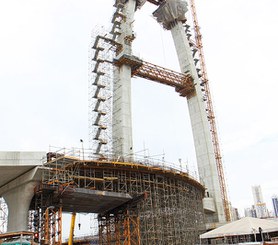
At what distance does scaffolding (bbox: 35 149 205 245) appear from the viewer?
27422mm

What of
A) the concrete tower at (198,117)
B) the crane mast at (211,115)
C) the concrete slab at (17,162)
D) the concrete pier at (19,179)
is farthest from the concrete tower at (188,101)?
the concrete slab at (17,162)

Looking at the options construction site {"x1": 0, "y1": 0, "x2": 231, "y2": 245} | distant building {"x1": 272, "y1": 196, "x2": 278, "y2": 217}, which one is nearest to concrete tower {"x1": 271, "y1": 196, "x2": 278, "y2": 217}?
distant building {"x1": 272, "y1": 196, "x2": 278, "y2": 217}

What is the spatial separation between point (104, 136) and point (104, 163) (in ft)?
46.4

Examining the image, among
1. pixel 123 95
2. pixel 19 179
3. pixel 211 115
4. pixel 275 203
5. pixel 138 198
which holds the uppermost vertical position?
pixel 211 115

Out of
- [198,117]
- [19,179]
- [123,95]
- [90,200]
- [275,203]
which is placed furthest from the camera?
[275,203]

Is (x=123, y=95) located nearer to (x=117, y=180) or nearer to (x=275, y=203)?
(x=117, y=180)

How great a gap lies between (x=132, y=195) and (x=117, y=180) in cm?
194

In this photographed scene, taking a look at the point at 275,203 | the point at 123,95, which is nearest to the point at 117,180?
the point at 123,95

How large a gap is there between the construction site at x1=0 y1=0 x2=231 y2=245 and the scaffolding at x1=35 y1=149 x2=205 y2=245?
0.28 feet

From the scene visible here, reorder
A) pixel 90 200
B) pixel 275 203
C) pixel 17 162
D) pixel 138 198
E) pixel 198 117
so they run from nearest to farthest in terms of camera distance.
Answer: pixel 17 162 < pixel 90 200 < pixel 138 198 < pixel 198 117 < pixel 275 203

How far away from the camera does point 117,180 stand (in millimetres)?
30969

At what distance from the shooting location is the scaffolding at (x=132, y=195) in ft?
90.0

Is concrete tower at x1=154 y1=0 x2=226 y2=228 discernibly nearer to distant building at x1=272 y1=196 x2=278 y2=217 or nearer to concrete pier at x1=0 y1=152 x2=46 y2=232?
concrete pier at x1=0 y1=152 x2=46 y2=232

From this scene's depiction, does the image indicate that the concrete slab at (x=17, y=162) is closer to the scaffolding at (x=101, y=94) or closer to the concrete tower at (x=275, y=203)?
the scaffolding at (x=101, y=94)
